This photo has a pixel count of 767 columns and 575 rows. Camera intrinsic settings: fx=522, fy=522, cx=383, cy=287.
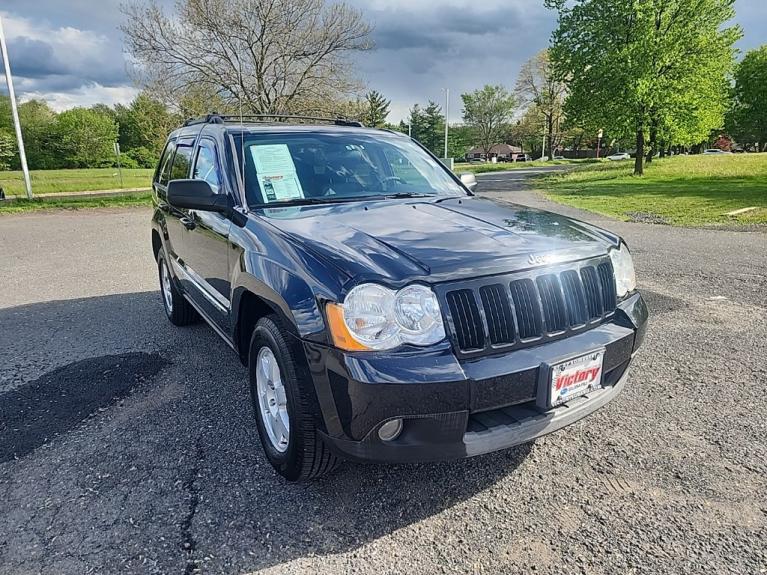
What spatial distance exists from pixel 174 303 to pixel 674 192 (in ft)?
59.5

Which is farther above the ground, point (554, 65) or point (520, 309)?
point (554, 65)

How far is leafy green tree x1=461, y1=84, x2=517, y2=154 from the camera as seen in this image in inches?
3457

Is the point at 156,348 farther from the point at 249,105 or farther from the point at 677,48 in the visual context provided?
the point at 677,48

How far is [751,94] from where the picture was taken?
57.0 metres

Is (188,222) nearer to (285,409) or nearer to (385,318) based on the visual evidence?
(285,409)

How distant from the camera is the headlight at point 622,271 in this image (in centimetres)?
280

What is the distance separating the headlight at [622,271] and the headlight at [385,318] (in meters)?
1.20

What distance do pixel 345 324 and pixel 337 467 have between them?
813mm

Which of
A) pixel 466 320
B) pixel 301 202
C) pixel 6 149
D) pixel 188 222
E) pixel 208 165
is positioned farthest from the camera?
pixel 6 149

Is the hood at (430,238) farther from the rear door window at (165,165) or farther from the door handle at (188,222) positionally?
the rear door window at (165,165)

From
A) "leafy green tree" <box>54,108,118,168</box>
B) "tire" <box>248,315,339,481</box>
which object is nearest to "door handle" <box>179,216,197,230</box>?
"tire" <box>248,315,339,481</box>

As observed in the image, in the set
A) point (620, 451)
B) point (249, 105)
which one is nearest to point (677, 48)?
point (249, 105)

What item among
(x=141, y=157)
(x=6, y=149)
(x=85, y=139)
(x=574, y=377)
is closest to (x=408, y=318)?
(x=574, y=377)

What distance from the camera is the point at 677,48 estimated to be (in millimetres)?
21938
